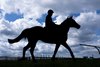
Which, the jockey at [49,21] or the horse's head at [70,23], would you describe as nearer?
the jockey at [49,21]

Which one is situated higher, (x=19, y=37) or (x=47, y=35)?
(x=47, y=35)

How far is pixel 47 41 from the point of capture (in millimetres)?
20219

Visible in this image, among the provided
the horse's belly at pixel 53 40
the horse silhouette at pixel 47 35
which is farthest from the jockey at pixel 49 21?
the horse's belly at pixel 53 40

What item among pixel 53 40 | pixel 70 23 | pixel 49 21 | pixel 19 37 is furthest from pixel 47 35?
pixel 70 23

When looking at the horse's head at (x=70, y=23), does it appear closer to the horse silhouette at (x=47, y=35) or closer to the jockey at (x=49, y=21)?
the horse silhouette at (x=47, y=35)

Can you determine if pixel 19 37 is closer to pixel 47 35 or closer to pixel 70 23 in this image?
pixel 47 35

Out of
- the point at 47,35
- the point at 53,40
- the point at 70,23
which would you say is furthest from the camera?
the point at 70,23

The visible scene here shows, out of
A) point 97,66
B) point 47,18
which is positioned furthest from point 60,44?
point 97,66

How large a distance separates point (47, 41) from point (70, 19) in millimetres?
2324

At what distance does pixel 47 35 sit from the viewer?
1988cm

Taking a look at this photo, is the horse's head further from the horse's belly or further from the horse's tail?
the horse's tail

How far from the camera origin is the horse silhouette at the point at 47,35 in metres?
19.6

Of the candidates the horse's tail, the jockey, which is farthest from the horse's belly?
the horse's tail

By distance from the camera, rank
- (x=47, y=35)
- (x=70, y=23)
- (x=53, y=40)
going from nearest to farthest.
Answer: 1. (x=47, y=35)
2. (x=53, y=40)
3. (x=70, y=23)
